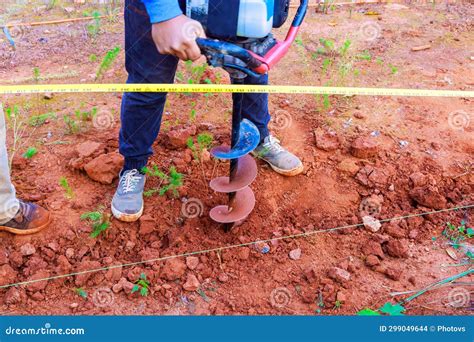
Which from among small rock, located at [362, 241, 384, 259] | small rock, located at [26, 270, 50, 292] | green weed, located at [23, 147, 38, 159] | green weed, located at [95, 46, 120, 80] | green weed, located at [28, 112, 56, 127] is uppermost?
Answer: green weed, located at [95, 46, 120, 80]

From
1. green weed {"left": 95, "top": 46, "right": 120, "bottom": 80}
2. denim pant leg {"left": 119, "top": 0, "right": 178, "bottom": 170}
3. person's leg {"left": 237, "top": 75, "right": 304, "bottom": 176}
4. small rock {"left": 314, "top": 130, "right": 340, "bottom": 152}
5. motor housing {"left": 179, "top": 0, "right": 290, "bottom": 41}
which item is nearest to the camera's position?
motor housing {"left": 179, "top": 0, "right": 290, "bottom": 41}

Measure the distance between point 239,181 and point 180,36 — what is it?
92 cm

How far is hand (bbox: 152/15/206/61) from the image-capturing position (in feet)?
6.01

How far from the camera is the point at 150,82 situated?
2.34m

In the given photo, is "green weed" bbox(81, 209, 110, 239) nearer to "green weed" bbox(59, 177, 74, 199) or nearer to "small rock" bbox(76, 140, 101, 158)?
"green weed" bbox(59, 177, 74, 199)

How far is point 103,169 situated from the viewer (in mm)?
2811

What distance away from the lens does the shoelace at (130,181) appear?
2.64 metres

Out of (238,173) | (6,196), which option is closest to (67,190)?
(6,196)

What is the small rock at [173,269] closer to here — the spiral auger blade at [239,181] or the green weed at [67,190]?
the spiral auger blade at [239,181]

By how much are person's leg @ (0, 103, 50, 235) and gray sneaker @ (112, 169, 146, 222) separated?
398 mm

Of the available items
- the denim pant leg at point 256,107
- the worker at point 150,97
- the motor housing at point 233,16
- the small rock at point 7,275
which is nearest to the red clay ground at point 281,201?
the small rock at point 7,275

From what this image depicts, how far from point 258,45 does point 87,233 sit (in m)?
1.41

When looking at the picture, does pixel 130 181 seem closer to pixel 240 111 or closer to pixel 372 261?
pixel 240 111

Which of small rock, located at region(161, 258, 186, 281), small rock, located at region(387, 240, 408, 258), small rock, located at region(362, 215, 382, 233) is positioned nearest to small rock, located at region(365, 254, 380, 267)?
small rock, located at region(387, 240, 408, 258)
